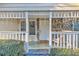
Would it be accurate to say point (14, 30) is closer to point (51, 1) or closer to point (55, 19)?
point (55, 19)

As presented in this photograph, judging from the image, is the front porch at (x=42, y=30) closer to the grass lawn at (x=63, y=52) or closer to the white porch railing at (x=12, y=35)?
the white porch railing at (x=12, y=35)

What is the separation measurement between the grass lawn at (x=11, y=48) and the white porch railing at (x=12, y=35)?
0.81 ft

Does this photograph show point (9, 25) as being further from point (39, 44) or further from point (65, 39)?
point (65, 39)

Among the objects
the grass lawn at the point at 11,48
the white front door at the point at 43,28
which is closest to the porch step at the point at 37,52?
the grass lawn at the point at 11,48

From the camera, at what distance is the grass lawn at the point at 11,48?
6.14 meters

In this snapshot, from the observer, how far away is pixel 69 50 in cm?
620

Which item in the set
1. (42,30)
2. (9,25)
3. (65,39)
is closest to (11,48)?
(9,25)

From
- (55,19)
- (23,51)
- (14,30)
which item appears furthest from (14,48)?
(55,19)

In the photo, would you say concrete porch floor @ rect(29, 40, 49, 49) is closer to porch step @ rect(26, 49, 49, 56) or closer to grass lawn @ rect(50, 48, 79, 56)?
porch step @ rect(26, 49, 49, 56)

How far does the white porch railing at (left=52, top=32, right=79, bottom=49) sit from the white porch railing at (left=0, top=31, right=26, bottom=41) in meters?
0.89

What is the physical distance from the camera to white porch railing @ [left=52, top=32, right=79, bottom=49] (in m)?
6.42

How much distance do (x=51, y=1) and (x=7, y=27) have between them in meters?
1.71

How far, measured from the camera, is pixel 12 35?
264 inches

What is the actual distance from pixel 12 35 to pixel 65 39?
59.9 inches
